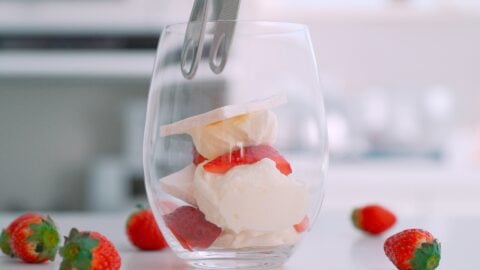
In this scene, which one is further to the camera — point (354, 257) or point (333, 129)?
point (333, 129)

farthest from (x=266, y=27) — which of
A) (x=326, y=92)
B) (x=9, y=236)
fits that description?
(x=326, y=92)

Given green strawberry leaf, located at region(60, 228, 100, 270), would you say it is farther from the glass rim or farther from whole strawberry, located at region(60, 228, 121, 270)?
the glass rim

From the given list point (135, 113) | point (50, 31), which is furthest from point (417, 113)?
point (50, 31)

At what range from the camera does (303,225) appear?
65 centimetres

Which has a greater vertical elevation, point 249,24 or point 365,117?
point 249,24

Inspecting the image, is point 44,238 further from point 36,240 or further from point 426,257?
point 426,257

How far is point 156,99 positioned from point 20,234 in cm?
16

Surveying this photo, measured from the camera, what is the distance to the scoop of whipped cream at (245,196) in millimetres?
594

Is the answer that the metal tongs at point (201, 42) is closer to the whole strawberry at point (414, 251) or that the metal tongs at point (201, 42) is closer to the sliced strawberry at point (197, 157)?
the sliced strawberry at point (197, 157)

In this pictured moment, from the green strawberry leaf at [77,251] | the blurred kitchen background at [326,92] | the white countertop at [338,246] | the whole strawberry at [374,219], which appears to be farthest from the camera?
the blurred kitchen background at [326,92]

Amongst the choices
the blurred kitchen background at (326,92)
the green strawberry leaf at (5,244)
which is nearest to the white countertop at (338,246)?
the green strawberry leaf at (5,244)

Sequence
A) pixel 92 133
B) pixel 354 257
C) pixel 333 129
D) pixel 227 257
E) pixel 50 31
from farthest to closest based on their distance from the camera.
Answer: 1. pixel 333 129
2. pixel 92 133
3. pixel 50 31
4. pixel 354 257
5. pixel 227 257

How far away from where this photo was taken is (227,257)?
625 mm

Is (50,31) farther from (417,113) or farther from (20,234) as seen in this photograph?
(20,234)
